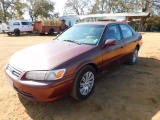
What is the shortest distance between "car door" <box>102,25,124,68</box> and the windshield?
0.22 metres

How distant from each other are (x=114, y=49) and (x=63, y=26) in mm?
18372

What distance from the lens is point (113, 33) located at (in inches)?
176

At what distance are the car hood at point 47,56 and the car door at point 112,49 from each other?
0.49 metres

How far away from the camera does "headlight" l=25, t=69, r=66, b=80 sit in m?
2.81

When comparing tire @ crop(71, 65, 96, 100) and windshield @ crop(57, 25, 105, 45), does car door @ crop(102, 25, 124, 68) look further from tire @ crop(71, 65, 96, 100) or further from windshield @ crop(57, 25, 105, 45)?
tire @ crop(71, 65, 96, 100)

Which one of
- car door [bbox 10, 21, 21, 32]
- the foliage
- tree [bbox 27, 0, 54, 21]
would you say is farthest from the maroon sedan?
tree [bbox 27, 0, 54, 21]

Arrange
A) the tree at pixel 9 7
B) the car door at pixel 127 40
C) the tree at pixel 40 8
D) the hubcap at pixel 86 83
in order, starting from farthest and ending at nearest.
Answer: the tree at pixel 40 8
the tree at pixel 9 7
the car door at pixel 127 40
the hubcap at pixel 86 83

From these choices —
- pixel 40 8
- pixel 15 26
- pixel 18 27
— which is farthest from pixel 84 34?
pixel 40 8

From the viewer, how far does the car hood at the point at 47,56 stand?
2.99 meters

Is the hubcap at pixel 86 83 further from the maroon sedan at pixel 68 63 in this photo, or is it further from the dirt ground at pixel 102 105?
the dirt ground at pixel 102 105

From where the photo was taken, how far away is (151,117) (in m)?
2.97

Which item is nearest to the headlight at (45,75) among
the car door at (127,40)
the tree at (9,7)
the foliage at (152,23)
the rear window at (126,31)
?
the car door at (127,40)

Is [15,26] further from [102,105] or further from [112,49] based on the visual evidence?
[102,105]

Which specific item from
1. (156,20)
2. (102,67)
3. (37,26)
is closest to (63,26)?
(37,26)
